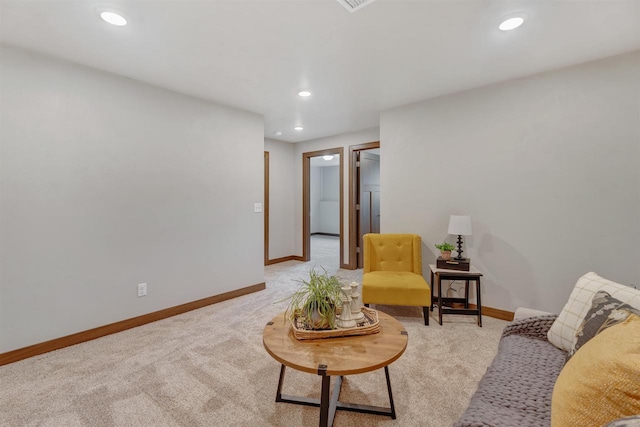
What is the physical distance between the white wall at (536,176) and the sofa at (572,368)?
139 cm

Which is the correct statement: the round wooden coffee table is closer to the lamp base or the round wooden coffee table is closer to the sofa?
the sofa

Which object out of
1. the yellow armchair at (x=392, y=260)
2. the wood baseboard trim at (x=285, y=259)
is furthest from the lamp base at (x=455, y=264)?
the wood baseboard trim at (x=285, y=259)

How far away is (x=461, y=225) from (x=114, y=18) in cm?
332

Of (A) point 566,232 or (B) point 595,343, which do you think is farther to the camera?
(A) point 566,232

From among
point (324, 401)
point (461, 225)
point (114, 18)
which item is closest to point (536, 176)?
point (461, 225)

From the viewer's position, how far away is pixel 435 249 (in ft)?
11.6

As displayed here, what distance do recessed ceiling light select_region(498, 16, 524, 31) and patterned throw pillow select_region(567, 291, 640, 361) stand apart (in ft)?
5.86

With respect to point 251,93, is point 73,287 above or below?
below

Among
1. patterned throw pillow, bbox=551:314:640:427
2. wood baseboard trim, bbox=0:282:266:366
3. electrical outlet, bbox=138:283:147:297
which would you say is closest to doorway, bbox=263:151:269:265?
wood baseboard trim, bbox=0:282:266:366

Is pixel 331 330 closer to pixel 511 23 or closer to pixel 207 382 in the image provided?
pixel 207 382

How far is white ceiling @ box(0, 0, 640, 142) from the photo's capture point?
73.9 inches

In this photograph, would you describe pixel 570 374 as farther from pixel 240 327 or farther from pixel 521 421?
pixel 240 327

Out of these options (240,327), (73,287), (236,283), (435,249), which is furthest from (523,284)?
(73,287)

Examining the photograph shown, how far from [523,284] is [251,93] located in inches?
137
